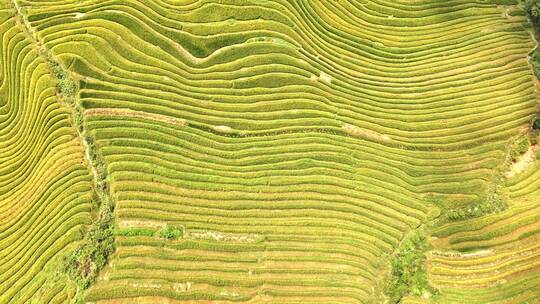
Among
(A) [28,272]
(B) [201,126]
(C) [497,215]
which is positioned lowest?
(A) [28,272]

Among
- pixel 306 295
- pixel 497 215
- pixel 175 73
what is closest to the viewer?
pixel 306 295

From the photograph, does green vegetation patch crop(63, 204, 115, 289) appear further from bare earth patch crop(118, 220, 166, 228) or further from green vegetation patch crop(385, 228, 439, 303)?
green vegetation patch crop(385, 228, 439, 303)

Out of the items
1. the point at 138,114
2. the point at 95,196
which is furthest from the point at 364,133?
the point at 95,196

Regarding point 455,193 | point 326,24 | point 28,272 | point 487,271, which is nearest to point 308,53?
point 326,24

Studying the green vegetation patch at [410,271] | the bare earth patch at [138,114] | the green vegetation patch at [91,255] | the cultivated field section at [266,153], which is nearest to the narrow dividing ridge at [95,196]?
the green vegetation patch at [91,255]

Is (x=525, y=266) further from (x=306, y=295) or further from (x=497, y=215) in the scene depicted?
(x=306, y=295)

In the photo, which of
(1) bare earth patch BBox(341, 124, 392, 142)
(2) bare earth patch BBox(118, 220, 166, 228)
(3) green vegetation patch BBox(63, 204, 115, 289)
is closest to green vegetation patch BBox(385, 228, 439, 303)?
(1) bare earth patch BBox(341, 124, 392, 142)

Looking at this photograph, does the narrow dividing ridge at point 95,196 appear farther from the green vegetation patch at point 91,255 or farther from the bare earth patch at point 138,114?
the bare earth patch at point 138,114
